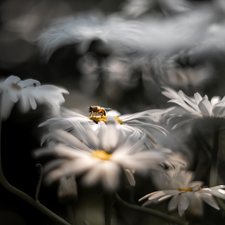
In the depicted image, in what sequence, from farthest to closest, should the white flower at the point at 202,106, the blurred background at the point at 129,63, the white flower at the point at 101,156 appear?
1. the blurred background at the point at 129,63
2. the white flower at the point at 202,106
3. the white flower at the point at 101,156

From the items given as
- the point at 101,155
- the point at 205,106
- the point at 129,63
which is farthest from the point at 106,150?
the point at 129,63

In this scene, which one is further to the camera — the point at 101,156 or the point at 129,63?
the point at 129,63

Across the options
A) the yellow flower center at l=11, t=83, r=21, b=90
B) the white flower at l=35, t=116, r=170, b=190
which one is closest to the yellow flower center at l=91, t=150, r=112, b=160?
the white flower at l=35, t=116, r=170, b=190

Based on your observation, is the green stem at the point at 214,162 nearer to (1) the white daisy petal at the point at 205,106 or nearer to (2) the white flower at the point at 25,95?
(1) the white daisy petal at the point at 205,106

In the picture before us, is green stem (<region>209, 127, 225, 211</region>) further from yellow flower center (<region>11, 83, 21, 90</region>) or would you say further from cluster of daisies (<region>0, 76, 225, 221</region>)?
yellow flower center (<region>11, 83, 21, 90</region>)

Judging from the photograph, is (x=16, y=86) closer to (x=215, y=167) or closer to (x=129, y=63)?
(x=215, y=167)

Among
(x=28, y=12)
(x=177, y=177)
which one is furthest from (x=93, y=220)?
(x=28, y=12)

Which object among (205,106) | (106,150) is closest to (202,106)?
(205,106)

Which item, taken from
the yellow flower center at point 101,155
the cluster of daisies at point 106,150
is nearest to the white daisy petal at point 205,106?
the cluster of daisies at point 106,150
